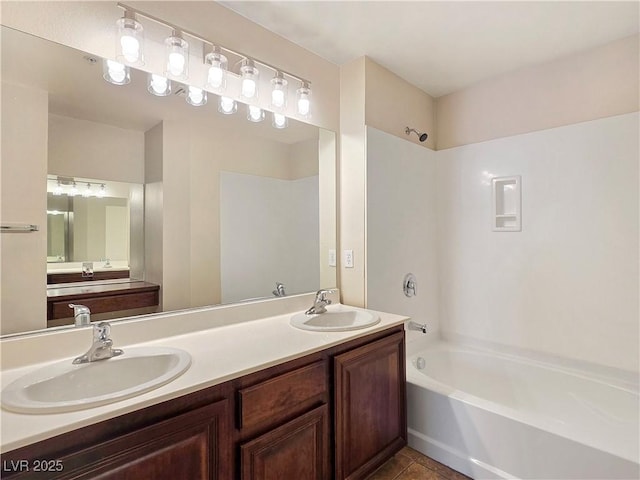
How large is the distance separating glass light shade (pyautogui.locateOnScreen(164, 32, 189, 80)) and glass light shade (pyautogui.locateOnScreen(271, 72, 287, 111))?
19.9 inches

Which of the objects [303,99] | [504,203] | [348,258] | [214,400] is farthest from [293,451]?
[504,203]

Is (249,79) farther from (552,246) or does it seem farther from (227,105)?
(552,246)

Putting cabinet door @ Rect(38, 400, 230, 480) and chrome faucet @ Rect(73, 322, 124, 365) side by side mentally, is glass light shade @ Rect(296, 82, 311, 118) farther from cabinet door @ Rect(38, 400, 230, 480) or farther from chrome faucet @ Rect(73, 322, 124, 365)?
cabinet door @ Rect(38, 400, 230, 480)

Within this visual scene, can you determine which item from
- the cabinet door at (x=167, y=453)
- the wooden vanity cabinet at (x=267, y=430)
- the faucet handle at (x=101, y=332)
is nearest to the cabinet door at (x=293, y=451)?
the wooden vanity cabinet at (x=267, y=430)

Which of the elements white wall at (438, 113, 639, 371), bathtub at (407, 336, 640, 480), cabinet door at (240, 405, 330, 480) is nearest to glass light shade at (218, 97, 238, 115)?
cabinet door at (240, 405, 330, 480)

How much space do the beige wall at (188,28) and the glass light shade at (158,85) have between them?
1.5 inches

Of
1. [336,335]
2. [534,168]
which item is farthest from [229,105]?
[534,168]

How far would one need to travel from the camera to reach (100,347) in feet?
3.85

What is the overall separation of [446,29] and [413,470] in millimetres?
2511

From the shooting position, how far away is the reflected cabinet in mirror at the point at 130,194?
3.97 feet

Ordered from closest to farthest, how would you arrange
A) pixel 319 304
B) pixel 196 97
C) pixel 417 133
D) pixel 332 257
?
1. pixel 196 97
2. pixel 319 304
3. pixel 332 257
4. pixel 417 133

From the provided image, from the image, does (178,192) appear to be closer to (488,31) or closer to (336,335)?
(336,335)

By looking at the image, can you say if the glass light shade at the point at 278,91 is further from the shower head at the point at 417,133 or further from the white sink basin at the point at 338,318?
the white sink basin at the point at 338,318

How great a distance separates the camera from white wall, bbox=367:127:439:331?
2.21 metres
